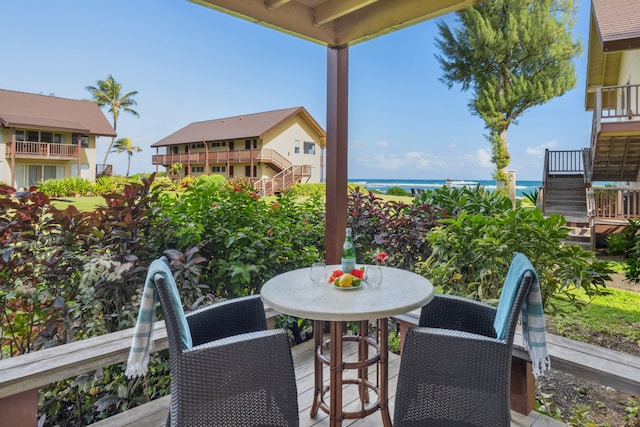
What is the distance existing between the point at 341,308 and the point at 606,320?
3.83 metres

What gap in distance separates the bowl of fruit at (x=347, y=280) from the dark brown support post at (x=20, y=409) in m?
1.30

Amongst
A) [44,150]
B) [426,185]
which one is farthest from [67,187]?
[426,185]

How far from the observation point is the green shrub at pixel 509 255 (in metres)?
2.25

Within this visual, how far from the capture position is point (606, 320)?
382 centimetres

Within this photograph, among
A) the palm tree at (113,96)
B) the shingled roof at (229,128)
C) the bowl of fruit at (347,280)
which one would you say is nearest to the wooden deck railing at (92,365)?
the bowl of fruit at (347,280)

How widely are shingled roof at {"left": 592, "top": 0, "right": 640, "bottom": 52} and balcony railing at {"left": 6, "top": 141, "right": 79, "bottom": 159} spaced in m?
7.57

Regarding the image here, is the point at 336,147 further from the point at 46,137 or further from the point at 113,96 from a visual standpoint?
the point at 113,96

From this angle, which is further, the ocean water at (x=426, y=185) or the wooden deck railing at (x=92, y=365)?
the ocean water at (x=426, y=185)

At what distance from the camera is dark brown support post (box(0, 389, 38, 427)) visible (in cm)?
142

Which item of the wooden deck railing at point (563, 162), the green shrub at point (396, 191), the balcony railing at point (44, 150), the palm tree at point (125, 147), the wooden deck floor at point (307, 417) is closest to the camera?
the wooden deck floor at point (307, 417)

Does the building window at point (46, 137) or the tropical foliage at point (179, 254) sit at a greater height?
the building window at point (46, 137)

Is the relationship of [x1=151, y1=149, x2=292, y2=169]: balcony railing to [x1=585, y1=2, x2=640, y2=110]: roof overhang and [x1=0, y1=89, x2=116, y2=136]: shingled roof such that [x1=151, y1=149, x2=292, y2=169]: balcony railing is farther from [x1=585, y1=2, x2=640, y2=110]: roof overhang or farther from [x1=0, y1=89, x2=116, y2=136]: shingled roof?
[x1=585, y1=2, x2=640, y2=110]: roof overhang

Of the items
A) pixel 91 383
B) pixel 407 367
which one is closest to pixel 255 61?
pixel 91 383

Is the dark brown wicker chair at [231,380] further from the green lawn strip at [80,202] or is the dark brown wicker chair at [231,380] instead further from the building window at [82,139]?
the building window at [82,139]
